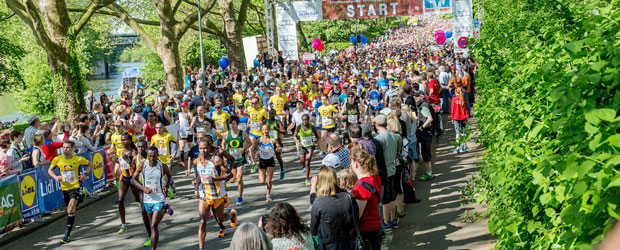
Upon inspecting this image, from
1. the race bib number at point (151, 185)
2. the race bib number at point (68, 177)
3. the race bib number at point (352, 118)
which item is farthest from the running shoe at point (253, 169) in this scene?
the race bib number at point (151, 185)

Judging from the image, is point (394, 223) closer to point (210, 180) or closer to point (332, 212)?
point (210, 180)

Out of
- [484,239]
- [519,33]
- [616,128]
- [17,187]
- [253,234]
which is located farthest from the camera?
[17,187]

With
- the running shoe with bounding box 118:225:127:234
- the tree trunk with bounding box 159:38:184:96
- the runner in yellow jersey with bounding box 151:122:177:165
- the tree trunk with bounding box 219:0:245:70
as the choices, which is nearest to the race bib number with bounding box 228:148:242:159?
the runner in yellow jersey with bounding box 151:122:177:165

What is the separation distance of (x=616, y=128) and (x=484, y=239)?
6877 millimetres

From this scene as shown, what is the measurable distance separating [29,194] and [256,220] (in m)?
4.36

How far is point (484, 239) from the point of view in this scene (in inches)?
367

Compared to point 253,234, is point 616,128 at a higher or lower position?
higher

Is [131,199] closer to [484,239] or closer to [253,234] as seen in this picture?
[484,239]

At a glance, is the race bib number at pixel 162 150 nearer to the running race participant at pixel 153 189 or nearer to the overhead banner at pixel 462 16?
the running race participant at pixel 153 189

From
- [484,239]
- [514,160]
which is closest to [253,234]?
[514,160]

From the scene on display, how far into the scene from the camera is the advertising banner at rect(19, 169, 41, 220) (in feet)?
39.3

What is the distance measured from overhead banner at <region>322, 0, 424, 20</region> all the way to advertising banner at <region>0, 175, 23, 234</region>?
2371 cm

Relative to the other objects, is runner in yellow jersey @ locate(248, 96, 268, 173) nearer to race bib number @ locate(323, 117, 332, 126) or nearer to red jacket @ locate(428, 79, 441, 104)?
race bib number @ locate(323, 117, 332, 126)

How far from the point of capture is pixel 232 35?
3353 centimetres
